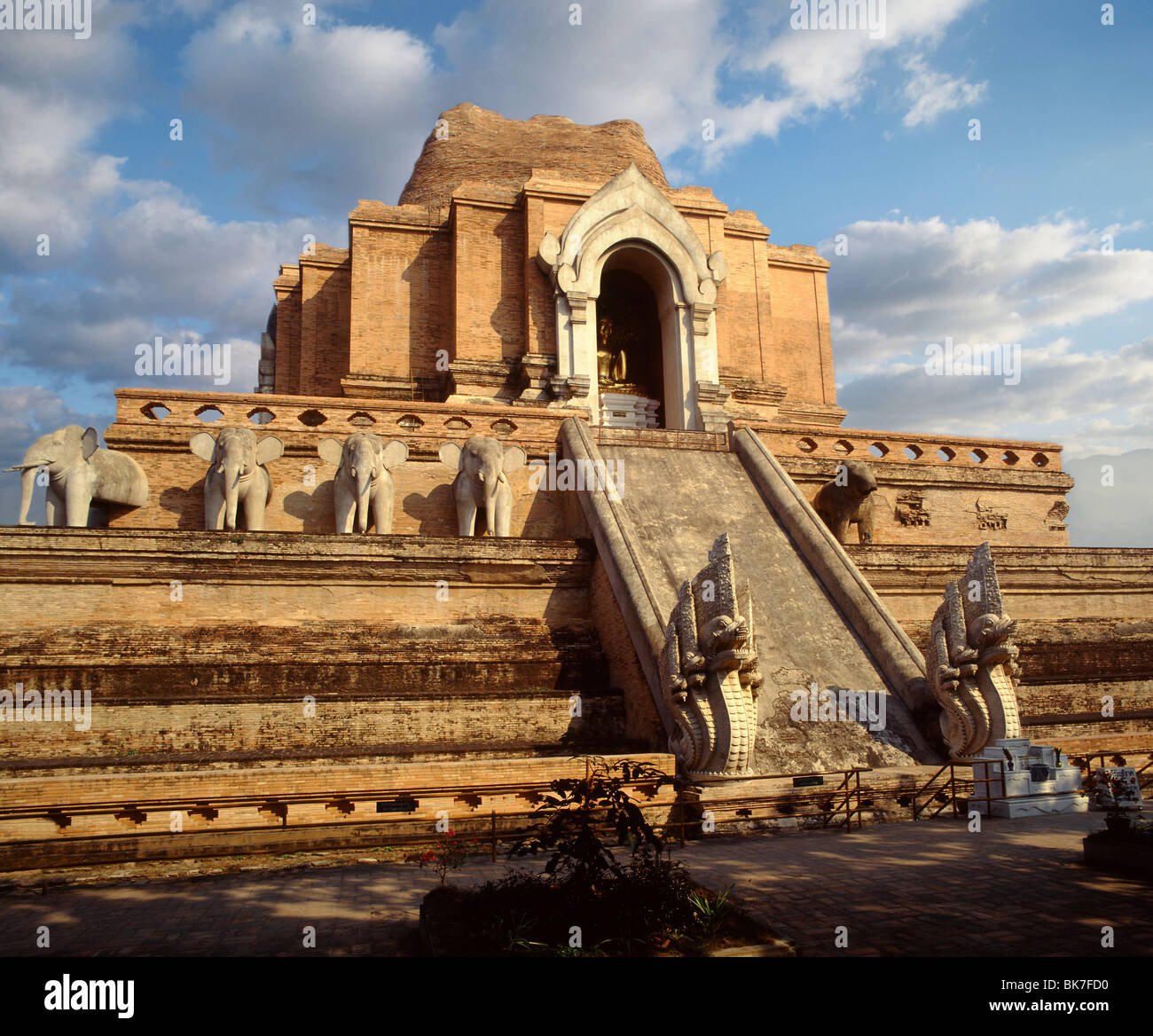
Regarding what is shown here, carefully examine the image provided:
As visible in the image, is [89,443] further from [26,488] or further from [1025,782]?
[1025,782]

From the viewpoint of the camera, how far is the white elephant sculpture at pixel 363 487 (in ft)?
43.6

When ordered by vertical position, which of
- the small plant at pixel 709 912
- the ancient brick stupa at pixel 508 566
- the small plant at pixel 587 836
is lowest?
the small plant at pixel 709 912

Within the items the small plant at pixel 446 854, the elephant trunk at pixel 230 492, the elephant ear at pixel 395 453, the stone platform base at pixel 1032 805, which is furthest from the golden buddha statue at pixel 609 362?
the small plant at pixel 446 854

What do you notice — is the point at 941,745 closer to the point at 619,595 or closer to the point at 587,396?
the point at 619,595

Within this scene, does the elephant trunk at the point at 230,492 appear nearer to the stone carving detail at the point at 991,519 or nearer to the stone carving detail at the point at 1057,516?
the stone carving detail at the point at 991,519

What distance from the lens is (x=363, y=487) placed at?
1327 centimetres

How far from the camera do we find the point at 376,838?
7.45 metres

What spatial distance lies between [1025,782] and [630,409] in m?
14.5

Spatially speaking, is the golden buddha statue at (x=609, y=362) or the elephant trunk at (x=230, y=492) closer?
the elephant trunk at (x=230, y=492)

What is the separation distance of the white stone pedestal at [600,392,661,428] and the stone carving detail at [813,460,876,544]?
6.46m

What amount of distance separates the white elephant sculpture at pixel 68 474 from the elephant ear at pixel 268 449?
2.08 m

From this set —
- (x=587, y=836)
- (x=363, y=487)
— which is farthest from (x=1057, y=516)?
(x=587, y=836)

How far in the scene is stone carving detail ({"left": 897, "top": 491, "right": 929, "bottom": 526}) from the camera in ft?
56.5
